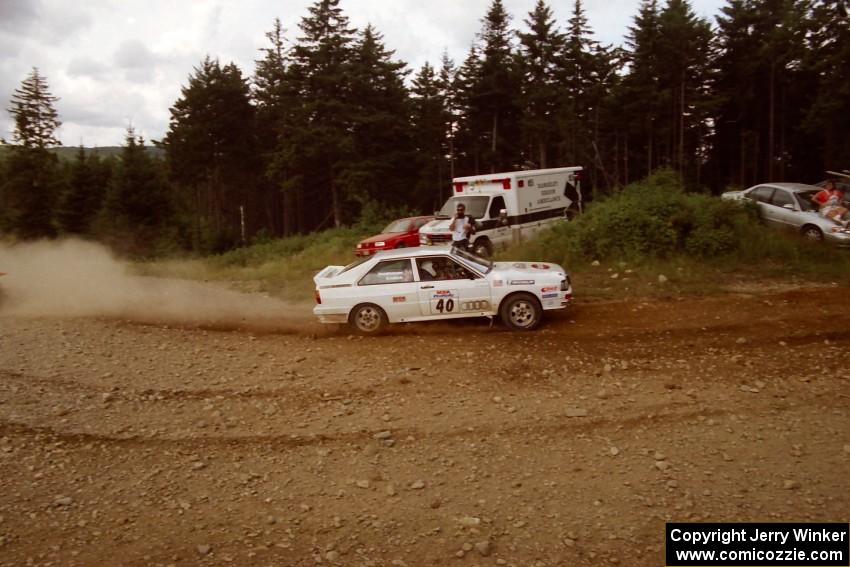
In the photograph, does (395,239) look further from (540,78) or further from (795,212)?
(540,78)

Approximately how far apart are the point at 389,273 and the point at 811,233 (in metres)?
11.7

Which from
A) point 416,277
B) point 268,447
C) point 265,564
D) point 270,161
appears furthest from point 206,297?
point 270,161

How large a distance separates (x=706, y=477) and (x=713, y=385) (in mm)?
2283

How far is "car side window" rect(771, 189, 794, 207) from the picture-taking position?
16.5 metres

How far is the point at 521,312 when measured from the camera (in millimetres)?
10234

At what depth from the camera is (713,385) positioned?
24.7 ft

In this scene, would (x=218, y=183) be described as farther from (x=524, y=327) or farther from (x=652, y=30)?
(x=524, y=327)

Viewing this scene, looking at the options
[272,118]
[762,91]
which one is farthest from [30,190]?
[762,91]

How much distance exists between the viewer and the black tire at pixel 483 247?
17.0 m

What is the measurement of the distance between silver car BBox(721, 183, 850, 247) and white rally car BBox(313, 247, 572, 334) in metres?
8.93

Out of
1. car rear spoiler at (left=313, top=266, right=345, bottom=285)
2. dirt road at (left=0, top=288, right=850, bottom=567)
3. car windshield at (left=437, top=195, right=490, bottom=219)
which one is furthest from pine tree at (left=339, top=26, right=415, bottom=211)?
dirt road at (left=0, top=288, right=850, bottom=567)

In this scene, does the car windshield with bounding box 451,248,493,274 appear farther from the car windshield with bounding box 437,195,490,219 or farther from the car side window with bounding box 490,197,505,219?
the car side window with bounding box 490,197,505,219

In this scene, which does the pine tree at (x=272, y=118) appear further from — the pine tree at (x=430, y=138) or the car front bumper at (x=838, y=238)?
the car front bumper at (x=838, y=238)

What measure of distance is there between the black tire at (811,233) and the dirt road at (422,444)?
6483 mm
